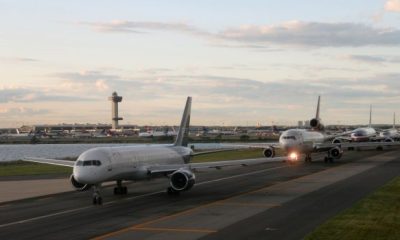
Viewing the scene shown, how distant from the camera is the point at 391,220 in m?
22.6

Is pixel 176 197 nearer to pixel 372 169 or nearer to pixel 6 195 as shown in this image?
pixel 6 195

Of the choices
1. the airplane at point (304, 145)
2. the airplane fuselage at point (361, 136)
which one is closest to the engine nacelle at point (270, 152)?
the airplane at point (304, 145)

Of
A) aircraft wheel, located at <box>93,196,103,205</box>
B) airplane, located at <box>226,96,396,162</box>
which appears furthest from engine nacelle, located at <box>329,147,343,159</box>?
aircraft wheel, located at <box>93,196,103,205</box>

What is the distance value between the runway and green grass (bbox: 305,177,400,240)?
0.76m

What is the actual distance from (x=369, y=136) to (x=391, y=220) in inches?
3105

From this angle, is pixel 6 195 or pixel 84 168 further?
pixel 6 195

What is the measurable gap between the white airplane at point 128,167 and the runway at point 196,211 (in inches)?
36.5

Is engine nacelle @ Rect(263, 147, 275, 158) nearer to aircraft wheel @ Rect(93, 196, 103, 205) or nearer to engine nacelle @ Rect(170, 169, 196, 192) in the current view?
engine nacelle @ Rect(170, 169, 196, 192)

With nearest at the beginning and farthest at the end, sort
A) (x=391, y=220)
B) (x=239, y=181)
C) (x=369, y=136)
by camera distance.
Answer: (x=391, y=220) < (x=239, y=181) < (x=369, y=136)

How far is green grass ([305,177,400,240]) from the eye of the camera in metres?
19.5

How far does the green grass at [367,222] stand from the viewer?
63.9 feet

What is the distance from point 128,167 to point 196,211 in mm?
7882

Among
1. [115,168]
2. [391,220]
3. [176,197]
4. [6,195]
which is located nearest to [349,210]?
[391,220]

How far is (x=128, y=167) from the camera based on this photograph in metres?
33.3
